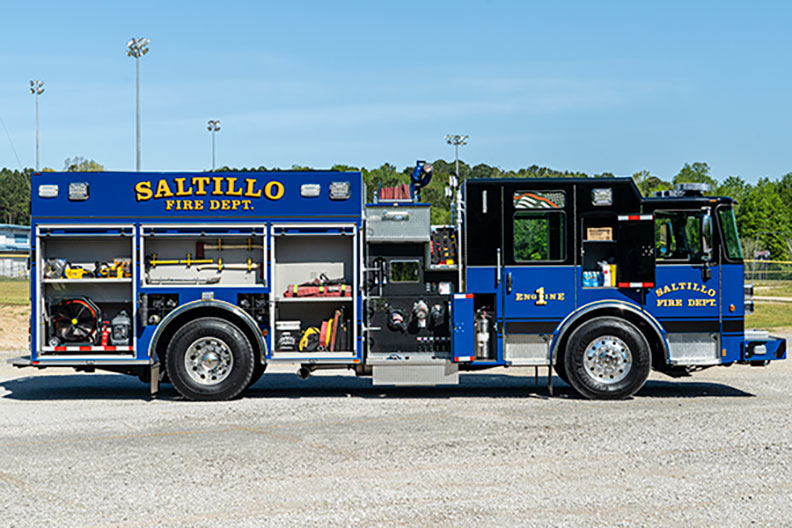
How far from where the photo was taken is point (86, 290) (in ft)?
42.2

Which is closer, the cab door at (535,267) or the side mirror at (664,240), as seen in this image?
the cab door at (535,267)

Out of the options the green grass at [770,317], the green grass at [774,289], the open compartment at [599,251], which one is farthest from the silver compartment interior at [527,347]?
the green grass at [774,289]

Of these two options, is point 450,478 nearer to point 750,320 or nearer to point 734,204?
point 734,204

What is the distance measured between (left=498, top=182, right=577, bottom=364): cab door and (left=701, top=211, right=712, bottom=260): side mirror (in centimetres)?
180

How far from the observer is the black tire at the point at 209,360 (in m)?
12.5

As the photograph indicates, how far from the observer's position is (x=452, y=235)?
13.0 m

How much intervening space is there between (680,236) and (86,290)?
8.38 meters

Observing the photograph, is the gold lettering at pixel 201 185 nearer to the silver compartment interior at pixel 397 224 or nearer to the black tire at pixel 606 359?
the silver compartment interior at pixel 397 224

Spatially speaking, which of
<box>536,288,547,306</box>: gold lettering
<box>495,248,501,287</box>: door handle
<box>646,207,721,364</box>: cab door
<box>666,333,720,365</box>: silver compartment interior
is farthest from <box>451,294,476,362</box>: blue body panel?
<box>666,333,720,365</box>: silver compartment interior

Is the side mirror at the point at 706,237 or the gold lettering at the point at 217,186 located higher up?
the gold lettering at the point at 217,186

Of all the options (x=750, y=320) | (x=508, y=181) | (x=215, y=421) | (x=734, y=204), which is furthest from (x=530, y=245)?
(x=750, y=320)

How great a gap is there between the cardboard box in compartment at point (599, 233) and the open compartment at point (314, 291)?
324 cm

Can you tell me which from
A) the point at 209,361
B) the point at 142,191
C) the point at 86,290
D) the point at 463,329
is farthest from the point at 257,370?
the point at 463,329

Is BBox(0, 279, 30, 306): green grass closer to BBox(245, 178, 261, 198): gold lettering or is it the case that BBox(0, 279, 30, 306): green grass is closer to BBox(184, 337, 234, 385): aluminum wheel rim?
BBox(184, 337, 234, 385): aluminum wheel rim
